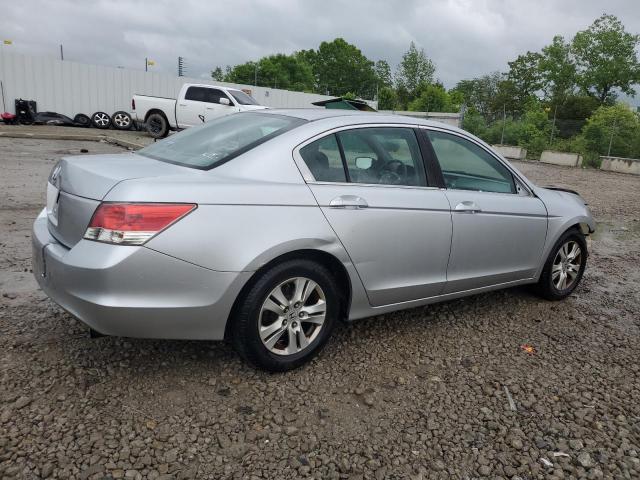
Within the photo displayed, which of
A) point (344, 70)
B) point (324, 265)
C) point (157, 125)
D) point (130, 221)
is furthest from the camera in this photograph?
point (344, 70)

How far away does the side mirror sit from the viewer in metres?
3.21

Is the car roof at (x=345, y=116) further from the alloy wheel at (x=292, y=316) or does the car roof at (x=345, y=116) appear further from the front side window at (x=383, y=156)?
the alloy wheel at (x=292, y=316)

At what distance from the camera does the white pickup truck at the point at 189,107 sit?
50.1ft

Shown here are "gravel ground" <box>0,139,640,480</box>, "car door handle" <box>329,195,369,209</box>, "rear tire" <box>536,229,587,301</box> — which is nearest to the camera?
"gravel ground" <box>0,139,640,480</box>

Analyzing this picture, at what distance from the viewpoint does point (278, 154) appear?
288 cm

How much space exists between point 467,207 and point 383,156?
716 millimetres

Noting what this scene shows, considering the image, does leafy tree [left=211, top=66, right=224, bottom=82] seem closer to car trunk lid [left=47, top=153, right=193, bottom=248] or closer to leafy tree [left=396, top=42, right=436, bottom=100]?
leafy tree [left=396, top=42, right=436, bottom=100]

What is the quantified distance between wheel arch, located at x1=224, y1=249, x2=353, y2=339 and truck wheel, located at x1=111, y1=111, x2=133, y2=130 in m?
20.8

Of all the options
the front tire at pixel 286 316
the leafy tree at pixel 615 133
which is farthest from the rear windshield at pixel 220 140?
the leafy tree at pixel 615 133

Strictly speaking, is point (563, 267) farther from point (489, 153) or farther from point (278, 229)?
point (278, 229)

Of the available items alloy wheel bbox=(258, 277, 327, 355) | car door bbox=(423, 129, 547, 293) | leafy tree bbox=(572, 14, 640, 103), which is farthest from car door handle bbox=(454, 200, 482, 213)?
leafy tree bbox=(572, 14, 640, 103)

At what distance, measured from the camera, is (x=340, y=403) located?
2.73 meters

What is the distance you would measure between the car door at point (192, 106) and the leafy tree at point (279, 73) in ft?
231

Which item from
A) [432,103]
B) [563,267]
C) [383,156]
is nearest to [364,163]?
[383,156]
